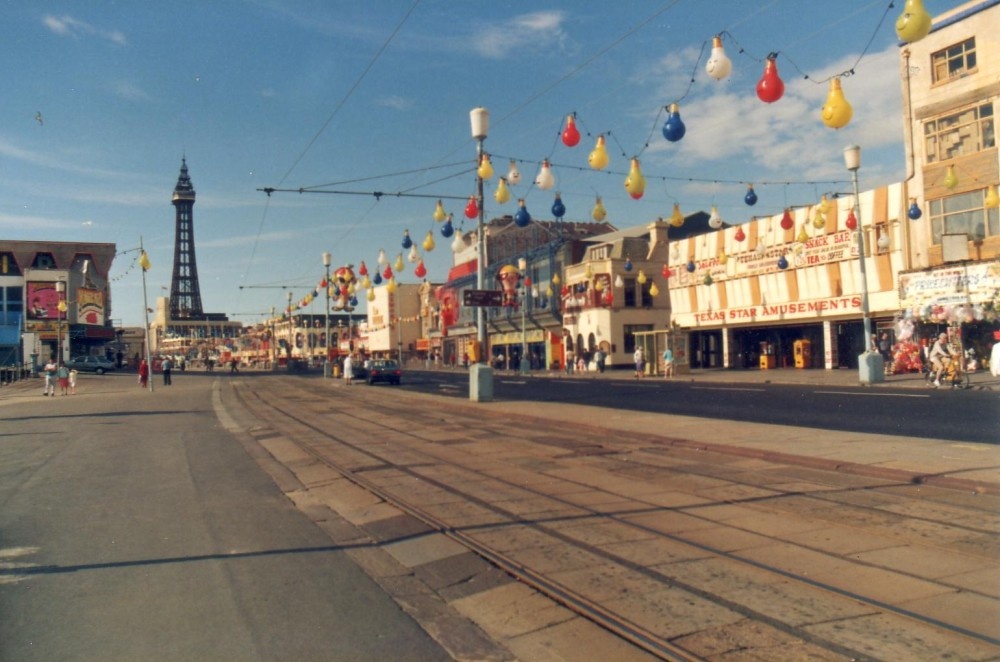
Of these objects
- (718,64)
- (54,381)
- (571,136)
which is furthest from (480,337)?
(54,381)

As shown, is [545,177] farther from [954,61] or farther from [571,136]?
[954,61]

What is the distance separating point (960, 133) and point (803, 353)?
14366mm

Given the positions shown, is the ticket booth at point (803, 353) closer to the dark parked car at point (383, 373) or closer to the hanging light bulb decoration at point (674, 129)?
the dark parked car at point (383, 373)

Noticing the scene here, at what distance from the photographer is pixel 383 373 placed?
136 feet

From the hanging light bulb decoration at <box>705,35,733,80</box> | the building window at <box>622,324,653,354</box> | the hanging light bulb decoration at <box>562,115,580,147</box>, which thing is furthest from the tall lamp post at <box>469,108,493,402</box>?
the building window at <box>622,324,653,354</box>

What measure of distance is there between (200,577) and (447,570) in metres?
1.98

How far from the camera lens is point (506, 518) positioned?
318 inches

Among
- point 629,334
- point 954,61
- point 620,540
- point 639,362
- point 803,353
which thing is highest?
point 954,61

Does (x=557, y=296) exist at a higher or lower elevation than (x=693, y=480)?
higher

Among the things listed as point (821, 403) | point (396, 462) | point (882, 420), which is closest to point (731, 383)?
point (821, 403)

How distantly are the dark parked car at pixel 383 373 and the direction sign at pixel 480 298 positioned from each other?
18.9m

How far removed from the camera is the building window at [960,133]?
29969mm

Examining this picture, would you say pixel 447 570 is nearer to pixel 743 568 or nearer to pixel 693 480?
pixel 743 568

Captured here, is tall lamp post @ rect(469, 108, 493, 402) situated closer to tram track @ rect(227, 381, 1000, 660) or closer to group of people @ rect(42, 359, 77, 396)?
tram track @ rect(227, 381, 1000, 660)
